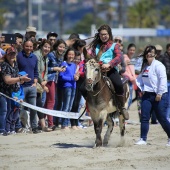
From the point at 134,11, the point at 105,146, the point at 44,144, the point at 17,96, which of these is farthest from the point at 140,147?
the point at 134,11

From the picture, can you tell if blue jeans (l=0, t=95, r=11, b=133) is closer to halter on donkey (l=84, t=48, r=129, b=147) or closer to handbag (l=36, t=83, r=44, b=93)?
handbag (l=36, t=83, r=44, b=93)

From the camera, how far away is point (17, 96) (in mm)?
15852

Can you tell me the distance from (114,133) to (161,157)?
4.09 m

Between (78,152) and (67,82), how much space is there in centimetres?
429

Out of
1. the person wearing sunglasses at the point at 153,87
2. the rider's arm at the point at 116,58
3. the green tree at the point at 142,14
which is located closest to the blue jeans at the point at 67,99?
the person wearing sunglasses at the point at 153,87

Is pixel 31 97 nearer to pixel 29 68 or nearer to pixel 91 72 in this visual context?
pixel 29 68

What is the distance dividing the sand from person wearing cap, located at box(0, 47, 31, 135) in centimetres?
60

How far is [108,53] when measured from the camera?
13969mm

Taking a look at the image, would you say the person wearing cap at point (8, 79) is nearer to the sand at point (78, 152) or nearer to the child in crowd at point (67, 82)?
the sand at point (78, 152)

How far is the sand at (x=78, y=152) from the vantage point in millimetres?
11867

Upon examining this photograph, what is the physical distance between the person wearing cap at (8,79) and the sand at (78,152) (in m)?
0.60

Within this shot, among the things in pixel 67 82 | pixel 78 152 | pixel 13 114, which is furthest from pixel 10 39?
pixel 78 152

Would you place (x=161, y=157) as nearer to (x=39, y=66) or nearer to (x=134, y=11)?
(x=39, y=66)

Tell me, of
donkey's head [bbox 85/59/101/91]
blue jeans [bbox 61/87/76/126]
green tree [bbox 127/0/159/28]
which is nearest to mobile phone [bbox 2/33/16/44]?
blue jeans [bbox 61/87/76/126]
